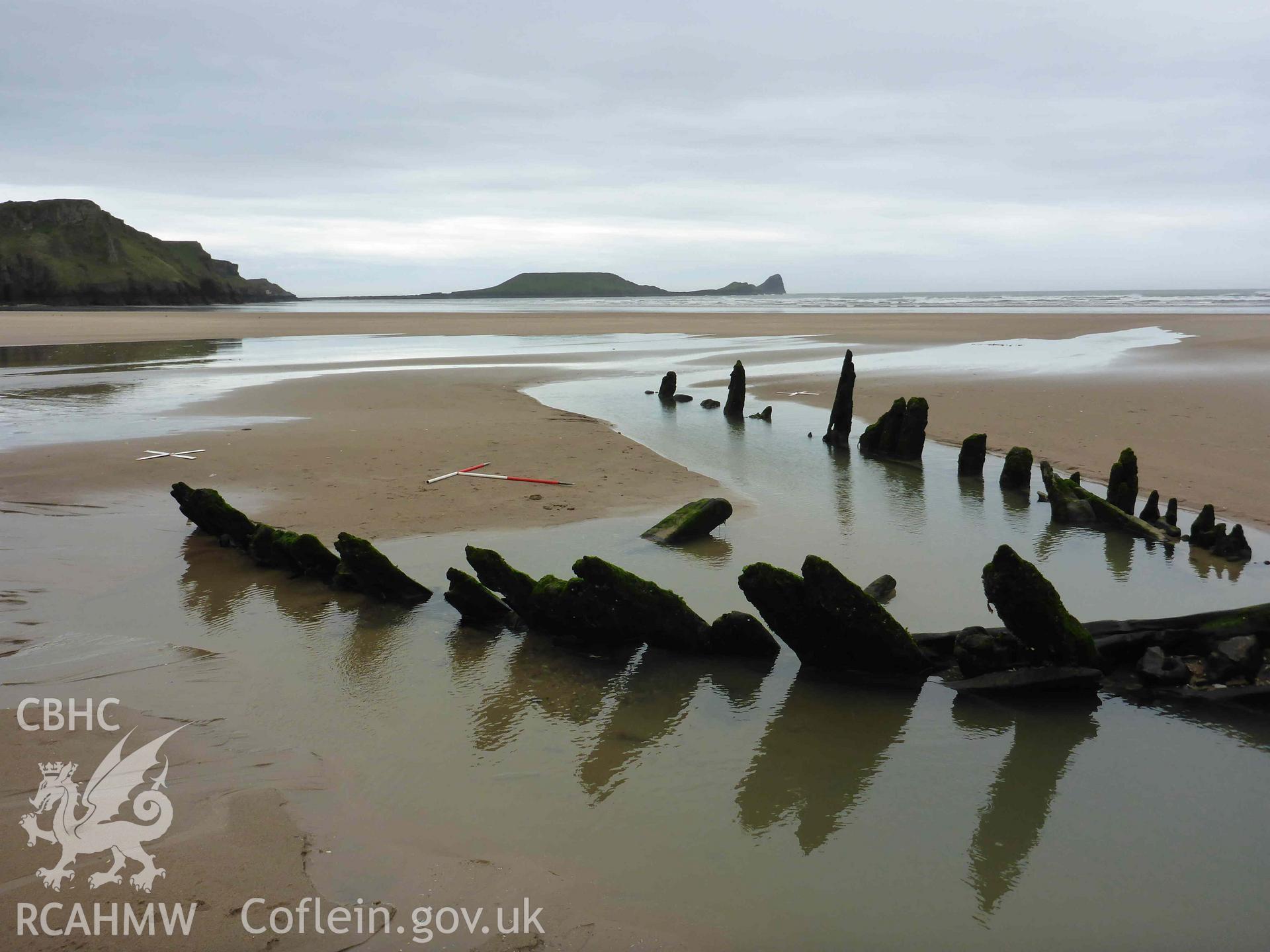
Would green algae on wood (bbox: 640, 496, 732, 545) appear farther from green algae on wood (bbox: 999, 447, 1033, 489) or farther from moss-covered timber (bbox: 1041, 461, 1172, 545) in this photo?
green algae on wood (bbox: 999, 447, 1033, 489)

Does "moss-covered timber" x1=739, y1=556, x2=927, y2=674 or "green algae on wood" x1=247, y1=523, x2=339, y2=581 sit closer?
"moss-covered timber" x1=739, y1=556, x2=927, y2=674

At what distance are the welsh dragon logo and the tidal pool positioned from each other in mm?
695

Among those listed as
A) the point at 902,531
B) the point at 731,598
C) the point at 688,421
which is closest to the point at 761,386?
the point at 688,421

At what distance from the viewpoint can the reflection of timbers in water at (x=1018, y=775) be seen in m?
4.14

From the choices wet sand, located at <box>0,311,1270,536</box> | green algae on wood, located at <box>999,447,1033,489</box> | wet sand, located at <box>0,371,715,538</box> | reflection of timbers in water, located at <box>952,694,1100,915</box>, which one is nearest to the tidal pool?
reflection of timbers in water, located at <box>952,694,1100,915</box>

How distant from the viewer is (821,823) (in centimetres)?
446

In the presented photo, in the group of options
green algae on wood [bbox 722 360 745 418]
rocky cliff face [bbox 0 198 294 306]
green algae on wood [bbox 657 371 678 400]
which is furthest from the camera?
rocky cliff face [bbox 0 198 294 306]

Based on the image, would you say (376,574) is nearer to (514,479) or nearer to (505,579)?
(505,579)

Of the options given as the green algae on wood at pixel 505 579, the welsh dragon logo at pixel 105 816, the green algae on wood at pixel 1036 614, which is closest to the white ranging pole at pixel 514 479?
the green algae on wood at pixel 505 579

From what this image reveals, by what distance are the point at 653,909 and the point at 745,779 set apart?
130 centimetres

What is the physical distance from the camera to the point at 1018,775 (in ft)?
16.4

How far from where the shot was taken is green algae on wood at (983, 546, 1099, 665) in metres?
5.78

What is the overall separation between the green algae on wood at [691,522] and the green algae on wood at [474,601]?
2.73 m

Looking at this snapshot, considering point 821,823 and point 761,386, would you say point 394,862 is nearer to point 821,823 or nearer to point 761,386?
point 821,823
